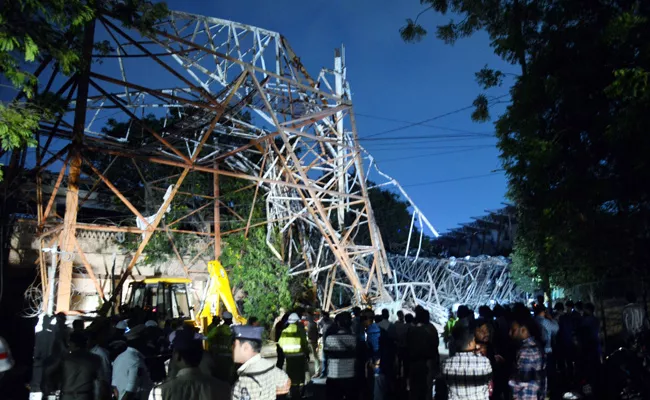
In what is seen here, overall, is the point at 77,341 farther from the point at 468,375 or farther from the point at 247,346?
the point at 468,375

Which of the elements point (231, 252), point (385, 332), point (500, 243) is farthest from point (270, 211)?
point (500, 243)

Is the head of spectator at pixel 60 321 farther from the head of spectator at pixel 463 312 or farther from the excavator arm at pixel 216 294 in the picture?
the head of spectator at pixel 463 312

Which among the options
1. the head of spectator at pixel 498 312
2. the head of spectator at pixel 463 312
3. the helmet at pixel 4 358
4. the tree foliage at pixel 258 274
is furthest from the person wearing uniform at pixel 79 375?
the tree foliage at pixel 258 274

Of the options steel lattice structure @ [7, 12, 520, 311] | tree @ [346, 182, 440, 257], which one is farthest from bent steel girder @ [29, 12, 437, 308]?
tree @ [346, 182, 440, 257]

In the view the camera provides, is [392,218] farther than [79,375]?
Yes

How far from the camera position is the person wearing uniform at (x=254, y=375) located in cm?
438

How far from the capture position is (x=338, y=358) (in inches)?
286

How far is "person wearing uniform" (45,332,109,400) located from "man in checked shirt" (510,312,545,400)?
4299mm

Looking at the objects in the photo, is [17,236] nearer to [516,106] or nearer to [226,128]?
[226,128]

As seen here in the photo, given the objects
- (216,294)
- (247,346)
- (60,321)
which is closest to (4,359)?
(60,321)

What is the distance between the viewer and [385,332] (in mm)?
9445

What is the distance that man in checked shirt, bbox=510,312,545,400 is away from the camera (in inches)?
230

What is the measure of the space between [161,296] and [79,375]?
1026cm

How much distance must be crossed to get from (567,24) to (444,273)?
17.1 metres
